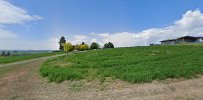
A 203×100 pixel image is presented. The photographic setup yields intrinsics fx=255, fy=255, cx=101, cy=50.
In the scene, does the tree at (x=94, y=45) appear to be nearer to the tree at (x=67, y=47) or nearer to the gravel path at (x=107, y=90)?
the tree at (x=67, y=47)

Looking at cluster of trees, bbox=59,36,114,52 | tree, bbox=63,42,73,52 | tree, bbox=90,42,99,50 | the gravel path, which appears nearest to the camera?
the gravel path

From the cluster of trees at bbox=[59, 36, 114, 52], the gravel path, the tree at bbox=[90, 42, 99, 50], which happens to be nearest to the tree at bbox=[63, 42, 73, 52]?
the cluster of trees at bbox=[59, 36, 114, 52]

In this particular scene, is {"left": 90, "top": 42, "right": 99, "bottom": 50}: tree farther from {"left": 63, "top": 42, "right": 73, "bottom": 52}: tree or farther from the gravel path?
the gravel path

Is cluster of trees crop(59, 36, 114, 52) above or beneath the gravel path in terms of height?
above

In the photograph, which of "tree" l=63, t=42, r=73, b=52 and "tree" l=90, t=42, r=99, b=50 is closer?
"tree" l=63, t=42, r=73, b=52

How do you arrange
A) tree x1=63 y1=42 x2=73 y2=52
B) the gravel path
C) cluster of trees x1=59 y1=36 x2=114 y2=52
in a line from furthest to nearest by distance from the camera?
cluster of trees x1=59 y1=36 x2=114 y2=52, tree x1=63 y1=42 x2=73 y2=52, the gravel path

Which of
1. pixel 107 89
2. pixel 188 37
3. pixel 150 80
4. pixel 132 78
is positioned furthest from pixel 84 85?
pixel 188 37

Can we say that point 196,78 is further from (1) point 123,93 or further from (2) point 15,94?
(2) point 15,94

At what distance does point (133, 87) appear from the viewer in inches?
556

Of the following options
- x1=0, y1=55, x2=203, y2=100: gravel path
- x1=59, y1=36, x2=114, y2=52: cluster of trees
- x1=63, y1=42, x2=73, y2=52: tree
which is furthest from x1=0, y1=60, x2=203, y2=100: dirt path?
x1=59, y1=36, x2=114, y2=52: cluster of trees

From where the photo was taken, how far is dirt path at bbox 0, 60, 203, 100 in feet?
42.0

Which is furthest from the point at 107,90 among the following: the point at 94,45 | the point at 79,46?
the point at 94,45

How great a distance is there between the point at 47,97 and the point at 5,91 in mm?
3362

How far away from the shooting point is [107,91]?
1370 cm
